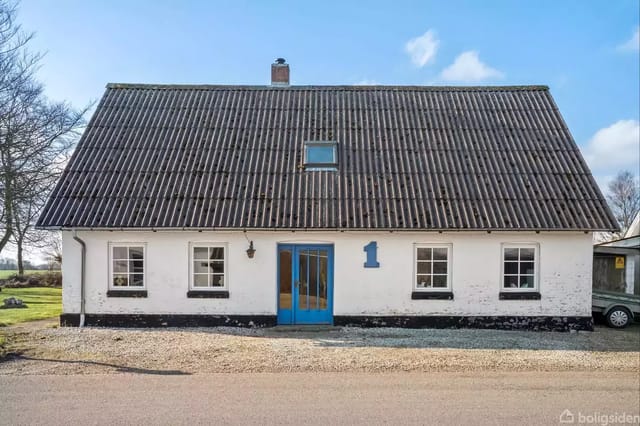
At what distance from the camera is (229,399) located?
6.32 metres

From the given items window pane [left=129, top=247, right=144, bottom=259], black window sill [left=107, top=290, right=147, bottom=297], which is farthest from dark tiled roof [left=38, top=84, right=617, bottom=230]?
black window sill [left=107, top=290, right=147, bottom=297]

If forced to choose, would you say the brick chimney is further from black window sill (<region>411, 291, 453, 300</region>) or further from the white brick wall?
black window sill (<region>411, 291, 453, 300</region>)

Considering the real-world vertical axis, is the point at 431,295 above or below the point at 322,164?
below

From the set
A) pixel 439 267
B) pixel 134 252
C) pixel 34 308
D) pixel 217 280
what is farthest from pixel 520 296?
pixel 34 308

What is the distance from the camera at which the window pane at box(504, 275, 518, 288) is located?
11.2 meters

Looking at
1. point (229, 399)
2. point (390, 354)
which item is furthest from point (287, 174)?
point (229, 399)

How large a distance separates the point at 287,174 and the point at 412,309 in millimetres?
4915

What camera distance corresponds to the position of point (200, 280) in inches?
443

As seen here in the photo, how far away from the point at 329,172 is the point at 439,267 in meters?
3.93

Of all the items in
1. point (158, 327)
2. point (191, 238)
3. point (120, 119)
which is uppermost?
point (120, 119)

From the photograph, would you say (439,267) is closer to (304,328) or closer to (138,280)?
(304,328)

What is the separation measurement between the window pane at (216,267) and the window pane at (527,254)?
25.4 feet

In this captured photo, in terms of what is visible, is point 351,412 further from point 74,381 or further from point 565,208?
point 565,208

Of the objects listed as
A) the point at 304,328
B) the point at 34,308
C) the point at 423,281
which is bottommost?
the point at 34,308
